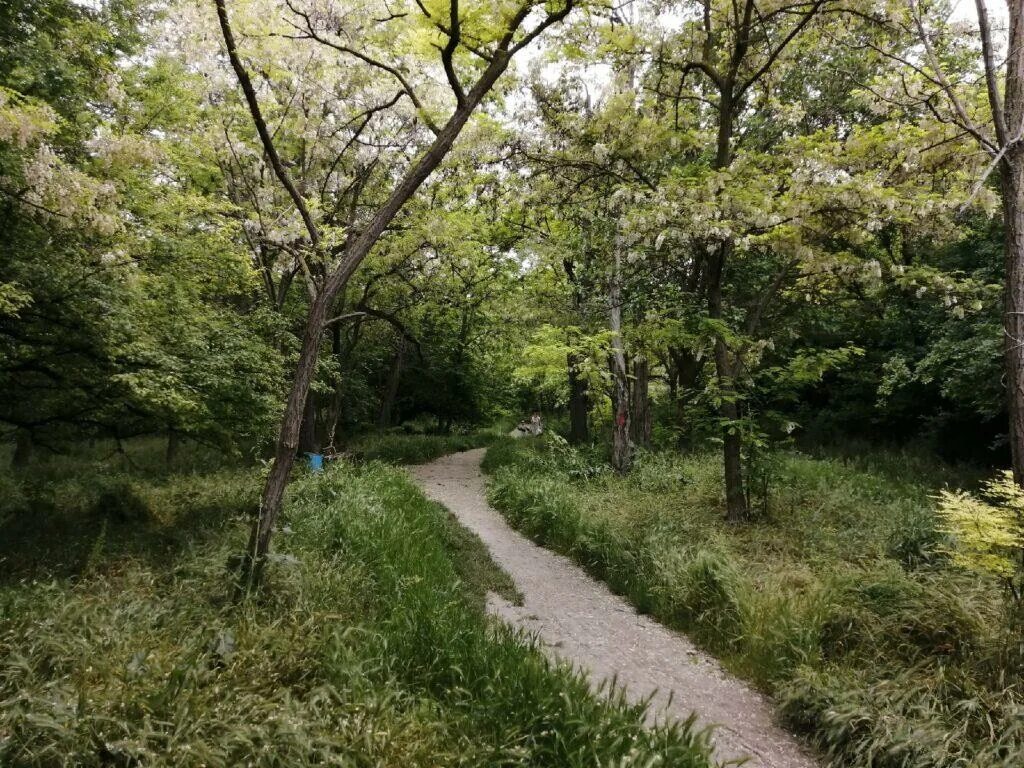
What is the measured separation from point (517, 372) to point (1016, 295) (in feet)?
32.0

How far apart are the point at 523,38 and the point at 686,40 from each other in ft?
13.0

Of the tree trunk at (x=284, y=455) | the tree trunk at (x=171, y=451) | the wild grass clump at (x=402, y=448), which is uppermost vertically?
the tree trunk at (x=284, y=455)

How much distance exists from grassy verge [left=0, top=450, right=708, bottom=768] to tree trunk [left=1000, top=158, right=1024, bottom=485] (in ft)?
14.2

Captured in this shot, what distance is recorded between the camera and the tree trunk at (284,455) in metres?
4.52

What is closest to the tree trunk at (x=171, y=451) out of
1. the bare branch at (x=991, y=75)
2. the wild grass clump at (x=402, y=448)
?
the wild grass clump at (x=402, y=448)

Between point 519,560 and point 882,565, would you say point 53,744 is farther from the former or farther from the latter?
point 882,565

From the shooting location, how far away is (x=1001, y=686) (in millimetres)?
3754

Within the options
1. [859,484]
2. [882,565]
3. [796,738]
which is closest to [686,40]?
[882,565]

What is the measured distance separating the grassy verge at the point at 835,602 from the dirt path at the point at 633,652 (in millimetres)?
221

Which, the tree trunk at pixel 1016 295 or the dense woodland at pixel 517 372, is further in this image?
the tree trunk at pixel 1016 295

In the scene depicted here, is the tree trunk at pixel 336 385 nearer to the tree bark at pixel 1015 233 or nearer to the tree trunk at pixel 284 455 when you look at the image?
the tree trunk at pixel 284 455

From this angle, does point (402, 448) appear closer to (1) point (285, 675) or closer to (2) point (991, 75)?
(1) point (285, 675)

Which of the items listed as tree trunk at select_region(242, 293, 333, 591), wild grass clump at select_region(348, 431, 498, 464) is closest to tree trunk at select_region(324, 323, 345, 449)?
wild grass clump at select_region(348, 431, 498, 464)

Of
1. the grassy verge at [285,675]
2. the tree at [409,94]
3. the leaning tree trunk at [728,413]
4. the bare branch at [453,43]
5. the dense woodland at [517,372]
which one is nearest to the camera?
the grassy verge at [285,675]
